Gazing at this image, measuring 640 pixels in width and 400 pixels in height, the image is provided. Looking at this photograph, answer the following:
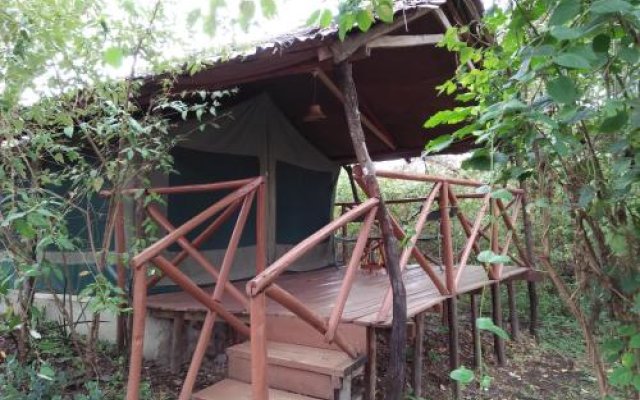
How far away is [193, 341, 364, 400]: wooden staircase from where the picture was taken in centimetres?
255

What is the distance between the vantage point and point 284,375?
2.75 m

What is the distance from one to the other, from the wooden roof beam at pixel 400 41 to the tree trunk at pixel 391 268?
1.05ft

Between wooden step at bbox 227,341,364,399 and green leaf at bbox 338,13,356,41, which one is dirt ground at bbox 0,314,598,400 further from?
green leaf at bbox 338,13,356,41

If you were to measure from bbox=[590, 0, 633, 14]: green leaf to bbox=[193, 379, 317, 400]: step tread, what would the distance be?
2314mm

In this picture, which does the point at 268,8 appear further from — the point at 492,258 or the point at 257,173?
the point at 257,173

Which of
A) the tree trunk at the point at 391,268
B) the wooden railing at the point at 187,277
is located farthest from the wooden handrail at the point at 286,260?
the wooden railing at the point at 187,277

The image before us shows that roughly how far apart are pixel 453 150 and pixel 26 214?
5.33 meters

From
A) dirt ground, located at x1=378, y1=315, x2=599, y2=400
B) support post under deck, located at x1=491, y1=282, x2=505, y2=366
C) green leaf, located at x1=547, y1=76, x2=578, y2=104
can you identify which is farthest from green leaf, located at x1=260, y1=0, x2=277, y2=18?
support post under deck, located at x1=491, y1=282, x2=505, y2=366

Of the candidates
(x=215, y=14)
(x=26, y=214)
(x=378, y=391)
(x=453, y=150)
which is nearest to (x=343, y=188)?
(x=453, y=150)

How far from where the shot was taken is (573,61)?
0.98m

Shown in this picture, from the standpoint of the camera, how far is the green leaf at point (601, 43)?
1.07 m

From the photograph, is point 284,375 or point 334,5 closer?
point 334,5

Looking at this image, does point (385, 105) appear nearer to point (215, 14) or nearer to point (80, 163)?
point (80, 163)

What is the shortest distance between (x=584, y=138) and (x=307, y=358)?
1.98m
